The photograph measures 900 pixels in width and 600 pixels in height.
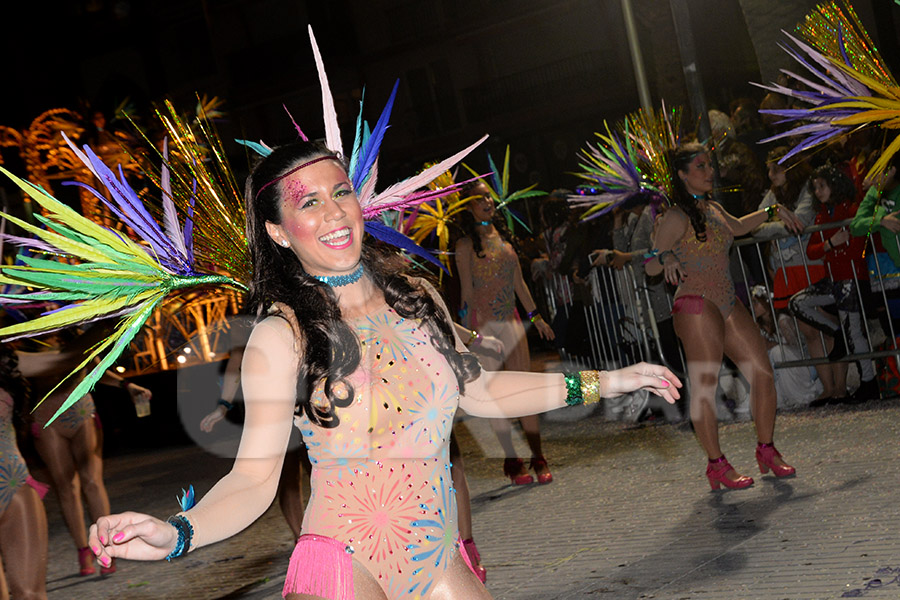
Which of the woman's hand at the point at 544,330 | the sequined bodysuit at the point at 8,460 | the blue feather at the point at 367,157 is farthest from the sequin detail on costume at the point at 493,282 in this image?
the blue feather at the point at 367,157

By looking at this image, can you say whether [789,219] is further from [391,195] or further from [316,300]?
[316,300]

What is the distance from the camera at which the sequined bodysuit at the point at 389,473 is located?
2.63 metres

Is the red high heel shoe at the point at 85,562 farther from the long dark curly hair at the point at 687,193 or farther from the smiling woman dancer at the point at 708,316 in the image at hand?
the long dark curly hair at the point at 687,193

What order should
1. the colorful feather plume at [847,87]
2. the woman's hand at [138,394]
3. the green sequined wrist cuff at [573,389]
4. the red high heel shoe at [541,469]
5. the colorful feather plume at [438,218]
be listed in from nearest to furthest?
the green sequined wrist cuff at [573,389] → the colorful feather plume at [847,87] → the red high heel shoe at [541,469] → the colorful feather plume at [438,218] → the woman's hand at [138,394]

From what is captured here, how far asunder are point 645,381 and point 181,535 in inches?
50.2

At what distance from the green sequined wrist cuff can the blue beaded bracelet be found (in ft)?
3.68

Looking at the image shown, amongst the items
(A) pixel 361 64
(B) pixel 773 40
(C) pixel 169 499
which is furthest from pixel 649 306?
(A) pixel 361 64

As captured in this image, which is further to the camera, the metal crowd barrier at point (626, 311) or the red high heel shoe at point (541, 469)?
the metal crowd barrier at point (626, 311)

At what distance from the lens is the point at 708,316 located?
253 inches

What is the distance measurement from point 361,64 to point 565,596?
109 ft

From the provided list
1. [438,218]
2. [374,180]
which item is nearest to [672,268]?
[438,218]

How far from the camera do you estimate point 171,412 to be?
15336 millimetres

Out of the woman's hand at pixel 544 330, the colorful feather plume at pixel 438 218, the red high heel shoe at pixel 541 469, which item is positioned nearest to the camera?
the red high heel shoe at pixel 541 469

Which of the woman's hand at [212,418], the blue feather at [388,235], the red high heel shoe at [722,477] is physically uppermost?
the blue feather at [388,235]
